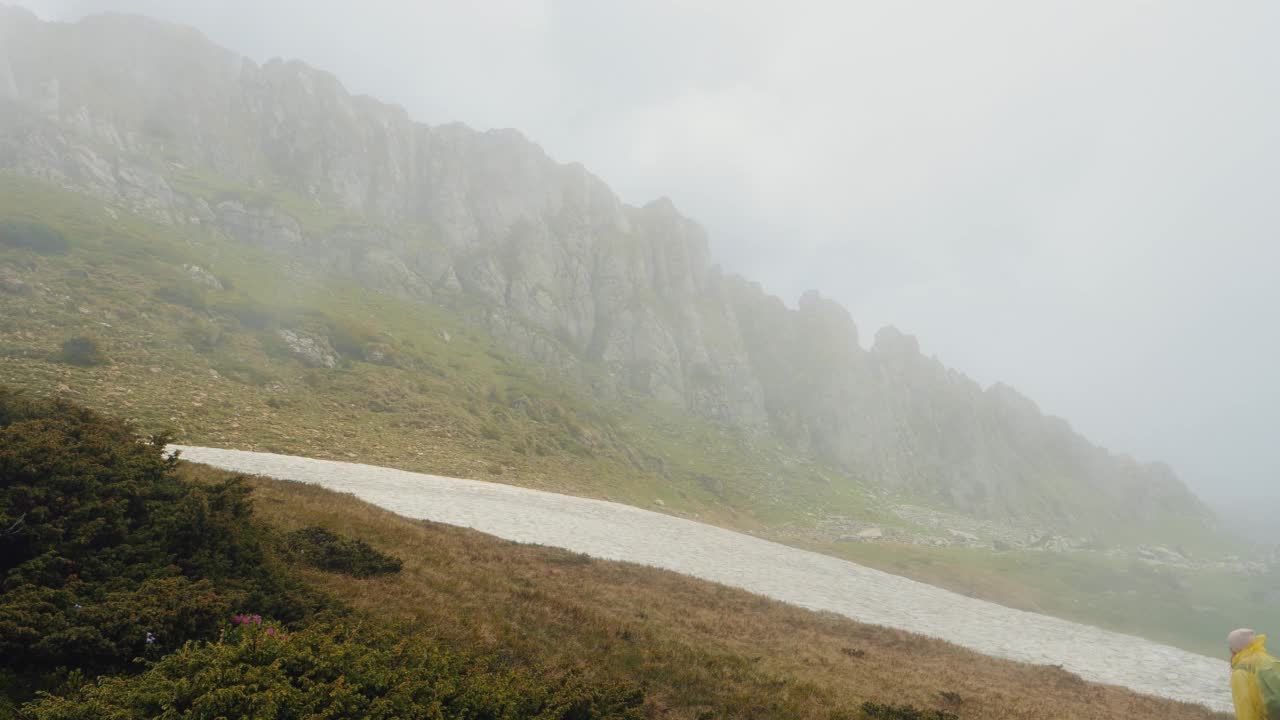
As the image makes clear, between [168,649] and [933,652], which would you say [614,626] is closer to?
[168,649]

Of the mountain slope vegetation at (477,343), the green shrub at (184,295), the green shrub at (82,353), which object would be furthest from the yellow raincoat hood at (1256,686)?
the green shrub at (184,295)

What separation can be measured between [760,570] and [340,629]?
108ft

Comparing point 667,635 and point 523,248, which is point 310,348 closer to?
point 667,635

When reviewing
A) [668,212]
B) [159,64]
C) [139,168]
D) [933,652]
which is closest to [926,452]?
[668,212]

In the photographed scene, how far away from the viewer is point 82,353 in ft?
120

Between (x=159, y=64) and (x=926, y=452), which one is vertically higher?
(x=159, y=64)

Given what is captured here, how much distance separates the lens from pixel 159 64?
144750mm

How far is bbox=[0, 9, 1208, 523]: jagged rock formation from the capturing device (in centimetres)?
11094

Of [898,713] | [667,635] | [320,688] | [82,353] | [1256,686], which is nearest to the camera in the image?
[320,688]

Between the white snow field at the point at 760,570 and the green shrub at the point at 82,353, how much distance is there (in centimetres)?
1368

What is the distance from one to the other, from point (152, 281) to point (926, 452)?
539 feet

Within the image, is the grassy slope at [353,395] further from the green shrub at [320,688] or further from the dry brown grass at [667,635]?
the green shrub at [320,688]

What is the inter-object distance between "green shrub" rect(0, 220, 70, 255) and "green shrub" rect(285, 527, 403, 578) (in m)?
62.6

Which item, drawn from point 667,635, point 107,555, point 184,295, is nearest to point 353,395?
point 184,295
